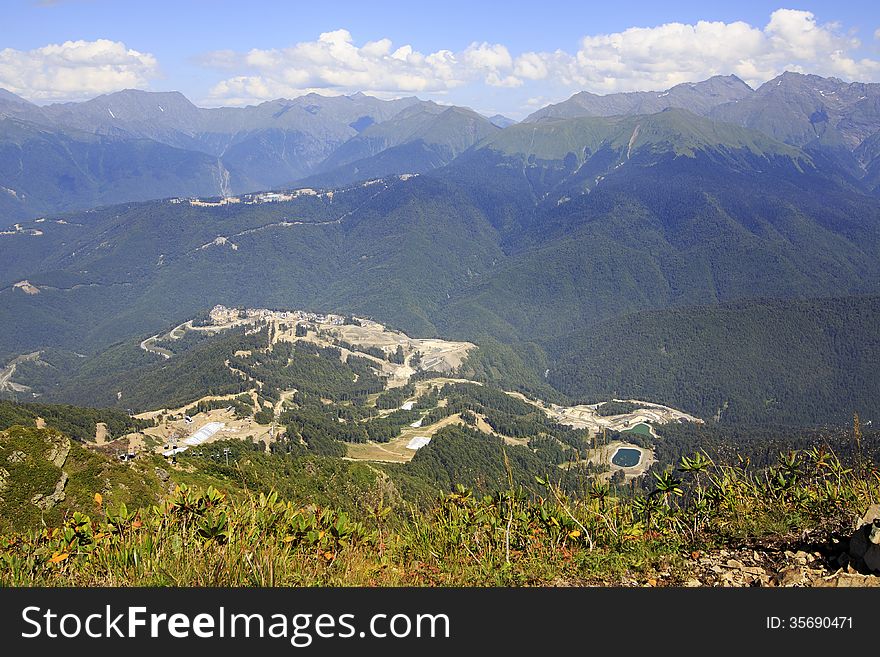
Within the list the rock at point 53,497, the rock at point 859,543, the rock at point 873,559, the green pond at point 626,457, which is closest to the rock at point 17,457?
the rock at point 53,497

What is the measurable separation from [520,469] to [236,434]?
138 feet

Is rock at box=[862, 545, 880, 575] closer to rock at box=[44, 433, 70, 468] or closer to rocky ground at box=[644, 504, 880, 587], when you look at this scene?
rocky ground at box=[644, 504, 880, 587]

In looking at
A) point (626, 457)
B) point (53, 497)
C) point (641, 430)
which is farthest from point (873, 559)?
point (641, 430)

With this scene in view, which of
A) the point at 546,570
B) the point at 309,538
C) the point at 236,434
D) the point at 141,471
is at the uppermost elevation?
the point at 236,434

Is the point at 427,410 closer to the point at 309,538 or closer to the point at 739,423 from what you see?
the point at 739,423

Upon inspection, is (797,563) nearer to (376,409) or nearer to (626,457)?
(626,457)

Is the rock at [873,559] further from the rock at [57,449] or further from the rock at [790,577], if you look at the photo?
the rock at [57,449]

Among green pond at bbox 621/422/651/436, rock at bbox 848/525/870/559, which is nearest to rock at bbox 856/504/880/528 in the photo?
rock at bbox 848/525/870/559

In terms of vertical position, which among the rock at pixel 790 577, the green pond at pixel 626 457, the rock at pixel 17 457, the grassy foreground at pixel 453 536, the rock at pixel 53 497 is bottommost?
the rock at pixel 790 577

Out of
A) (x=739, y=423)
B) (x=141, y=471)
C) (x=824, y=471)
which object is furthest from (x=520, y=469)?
(x=739, y=423)

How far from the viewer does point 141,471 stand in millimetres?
41062

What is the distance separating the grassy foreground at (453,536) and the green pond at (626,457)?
361 ft

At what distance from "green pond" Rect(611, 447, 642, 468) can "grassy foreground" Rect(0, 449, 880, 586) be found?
361 feet

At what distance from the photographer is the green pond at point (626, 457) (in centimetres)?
11500
